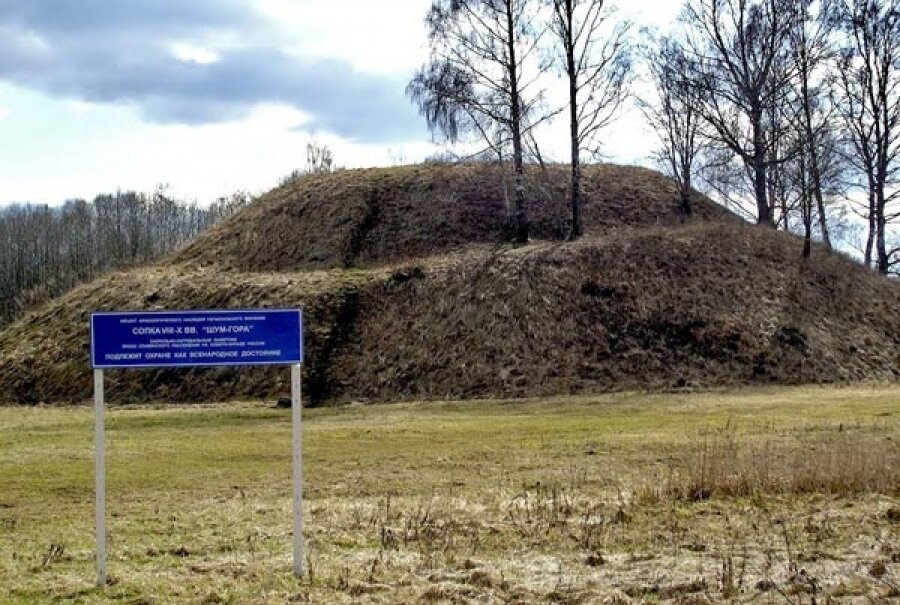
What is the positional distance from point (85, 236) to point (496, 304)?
82.1 metres

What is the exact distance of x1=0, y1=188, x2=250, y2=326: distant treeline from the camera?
270 feet

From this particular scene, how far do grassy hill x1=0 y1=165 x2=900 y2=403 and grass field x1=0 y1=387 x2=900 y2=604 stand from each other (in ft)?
28.3

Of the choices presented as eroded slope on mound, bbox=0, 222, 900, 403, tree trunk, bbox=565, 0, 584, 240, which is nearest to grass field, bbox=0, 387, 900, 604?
eroded slope on mound, bbox=0, 222, 900, 403

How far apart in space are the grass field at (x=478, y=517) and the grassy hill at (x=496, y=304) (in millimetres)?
8624

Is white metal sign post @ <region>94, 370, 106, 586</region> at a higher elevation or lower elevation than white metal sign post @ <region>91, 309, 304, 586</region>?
lower

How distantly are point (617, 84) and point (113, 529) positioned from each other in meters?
26.8

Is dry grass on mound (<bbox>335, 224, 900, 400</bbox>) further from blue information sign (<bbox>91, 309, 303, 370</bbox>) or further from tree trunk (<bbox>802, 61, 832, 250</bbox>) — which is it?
blue information sign (<bbox>91, 309, 303, 370</bbox>)

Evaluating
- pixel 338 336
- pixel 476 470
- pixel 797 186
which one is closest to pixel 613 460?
pixel 476 470

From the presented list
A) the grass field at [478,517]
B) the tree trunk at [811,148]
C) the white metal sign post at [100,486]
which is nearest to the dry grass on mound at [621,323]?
the tree trunk at [811,148]

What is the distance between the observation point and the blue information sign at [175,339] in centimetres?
738

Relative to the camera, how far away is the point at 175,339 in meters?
7.39

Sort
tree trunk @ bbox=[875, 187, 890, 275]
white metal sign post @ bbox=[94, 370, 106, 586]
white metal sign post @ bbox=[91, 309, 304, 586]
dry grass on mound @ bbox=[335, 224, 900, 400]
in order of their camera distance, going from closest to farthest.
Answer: white metal sign post @ bbox=[94, 370, 106, 586] → white metal sign post @ bbox=[91, 309, 304, 586] → dry grass on mound @ bbox=[335, 224, 900, 400] → tree trunk @ bbox=[875, 187, 890, 275]

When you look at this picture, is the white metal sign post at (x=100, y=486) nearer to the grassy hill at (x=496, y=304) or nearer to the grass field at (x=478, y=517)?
the grass field at (x=478, y=517)

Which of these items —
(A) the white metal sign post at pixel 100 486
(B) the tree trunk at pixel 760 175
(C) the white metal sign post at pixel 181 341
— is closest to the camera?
(A) the white metal sign post at pixel 100 486
